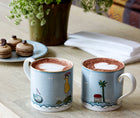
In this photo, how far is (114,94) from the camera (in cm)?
91

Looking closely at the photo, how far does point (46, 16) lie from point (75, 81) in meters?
0.37

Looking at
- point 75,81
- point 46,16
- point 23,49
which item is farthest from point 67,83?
point 46,16

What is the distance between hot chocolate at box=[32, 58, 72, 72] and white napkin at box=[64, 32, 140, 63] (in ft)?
1.29

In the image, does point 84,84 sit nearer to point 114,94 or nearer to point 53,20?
point 114,94

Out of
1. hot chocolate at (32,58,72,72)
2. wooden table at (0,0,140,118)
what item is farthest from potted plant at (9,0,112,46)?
hot chocolate at (32,58,72,72)

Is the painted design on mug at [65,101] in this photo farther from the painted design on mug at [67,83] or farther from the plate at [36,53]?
the plate at [36,53]

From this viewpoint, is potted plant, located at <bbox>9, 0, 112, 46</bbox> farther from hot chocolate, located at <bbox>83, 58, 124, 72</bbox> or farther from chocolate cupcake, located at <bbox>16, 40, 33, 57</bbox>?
hot chocolate, located at <bbox>83, 58, 124, 72</bbox>

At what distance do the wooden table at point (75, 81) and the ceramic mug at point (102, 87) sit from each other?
25mm

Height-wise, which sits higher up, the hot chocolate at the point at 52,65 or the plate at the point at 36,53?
the hot chocolate at the point at 52,65

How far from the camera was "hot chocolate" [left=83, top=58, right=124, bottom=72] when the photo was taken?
912mm

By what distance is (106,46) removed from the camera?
1365 mm

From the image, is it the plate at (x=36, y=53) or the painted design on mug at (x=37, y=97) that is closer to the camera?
the painted design on mug at (x=37, y=97)

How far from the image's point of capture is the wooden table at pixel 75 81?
924 millimetres

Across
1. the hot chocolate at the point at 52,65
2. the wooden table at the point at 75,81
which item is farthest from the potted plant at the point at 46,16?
the hot chocolate at the point at 52,65
